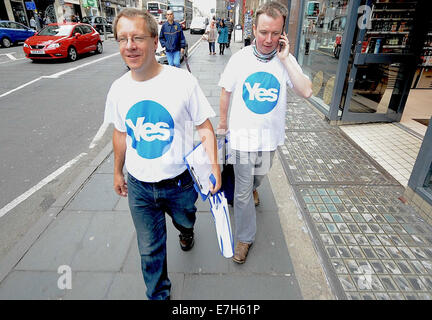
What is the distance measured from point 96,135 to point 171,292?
154 inches

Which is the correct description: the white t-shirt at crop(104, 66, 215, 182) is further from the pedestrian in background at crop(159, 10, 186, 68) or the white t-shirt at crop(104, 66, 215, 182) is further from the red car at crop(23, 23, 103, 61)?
the red car at crop(23, 23, 103, 61)

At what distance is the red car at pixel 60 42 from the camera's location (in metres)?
11.5

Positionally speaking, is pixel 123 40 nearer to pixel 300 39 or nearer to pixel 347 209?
pixel 347 209

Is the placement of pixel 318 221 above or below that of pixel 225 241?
below

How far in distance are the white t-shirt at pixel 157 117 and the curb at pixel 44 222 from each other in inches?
62.8

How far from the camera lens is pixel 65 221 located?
2.90 meters

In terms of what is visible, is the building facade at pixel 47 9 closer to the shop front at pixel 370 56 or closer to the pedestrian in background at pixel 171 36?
the pedestrian in background at pixel 171 36

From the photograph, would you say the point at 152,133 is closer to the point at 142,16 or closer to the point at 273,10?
the point at 142,16

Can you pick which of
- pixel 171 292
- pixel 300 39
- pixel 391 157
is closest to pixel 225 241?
pixel 171 292

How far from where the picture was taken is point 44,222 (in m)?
2.88

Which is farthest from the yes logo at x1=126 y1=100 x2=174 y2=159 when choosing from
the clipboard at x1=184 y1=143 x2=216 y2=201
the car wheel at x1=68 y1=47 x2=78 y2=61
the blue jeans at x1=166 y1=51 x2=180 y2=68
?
the car wheel at x1=68 y1=47 x2=78 y2=61

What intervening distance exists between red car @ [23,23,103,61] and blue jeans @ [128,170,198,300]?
1261 centimetres

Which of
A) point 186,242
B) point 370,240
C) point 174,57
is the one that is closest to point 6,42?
point 174,57

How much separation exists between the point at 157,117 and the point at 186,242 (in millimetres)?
1320
